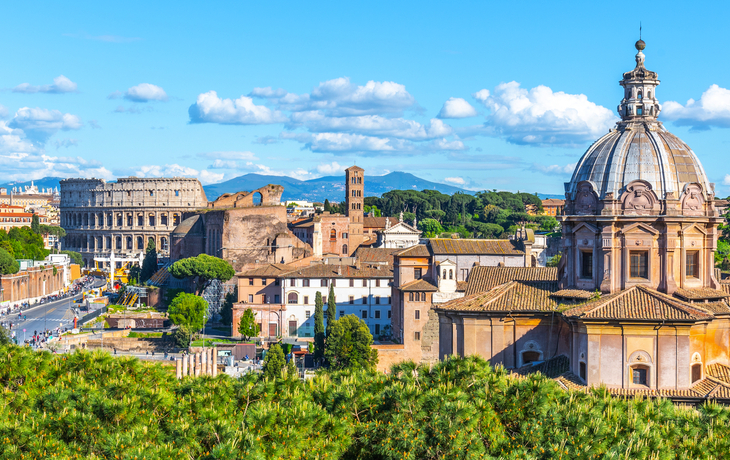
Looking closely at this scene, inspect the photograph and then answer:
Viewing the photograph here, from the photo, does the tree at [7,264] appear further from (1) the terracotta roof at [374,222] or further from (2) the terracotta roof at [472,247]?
(1) the terracotta roof at [374,222]

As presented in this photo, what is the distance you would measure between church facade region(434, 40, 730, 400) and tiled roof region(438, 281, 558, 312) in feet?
0.15

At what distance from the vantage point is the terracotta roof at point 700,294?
22.1 m

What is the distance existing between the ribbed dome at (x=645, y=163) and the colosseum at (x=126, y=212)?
284ft

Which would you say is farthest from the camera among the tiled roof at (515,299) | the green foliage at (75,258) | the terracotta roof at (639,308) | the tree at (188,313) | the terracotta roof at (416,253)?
the green foliage at (75,258)

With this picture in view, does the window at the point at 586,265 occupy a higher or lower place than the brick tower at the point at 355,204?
lower

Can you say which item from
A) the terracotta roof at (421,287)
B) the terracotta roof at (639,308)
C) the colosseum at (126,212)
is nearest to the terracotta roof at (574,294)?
the terracotta roof at (639,308)

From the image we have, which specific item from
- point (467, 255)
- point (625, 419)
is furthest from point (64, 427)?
point (467, 255)

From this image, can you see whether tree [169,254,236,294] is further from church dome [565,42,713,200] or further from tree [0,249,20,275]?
church dome [565,42,713,200]

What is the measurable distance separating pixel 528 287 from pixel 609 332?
4.13 meters

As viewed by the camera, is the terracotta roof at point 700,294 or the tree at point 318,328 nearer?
the terracotta roof at point 700,294

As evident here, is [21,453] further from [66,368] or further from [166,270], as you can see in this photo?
[166,270]

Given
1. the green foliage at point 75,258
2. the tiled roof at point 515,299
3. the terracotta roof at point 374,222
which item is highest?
the terracotta roof at point 374,222

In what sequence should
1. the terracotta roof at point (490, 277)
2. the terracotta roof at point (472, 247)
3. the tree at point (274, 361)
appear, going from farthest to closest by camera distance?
the terracotta roof at point (472, 247), the tree at point (274, 361), the terracotta roof at point (490, 277)

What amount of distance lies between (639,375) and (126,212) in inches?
3926
